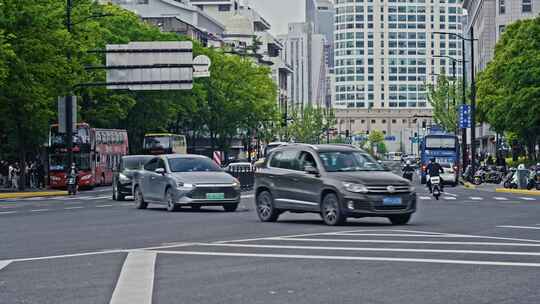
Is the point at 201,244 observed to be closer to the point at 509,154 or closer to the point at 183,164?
the point at 183,164

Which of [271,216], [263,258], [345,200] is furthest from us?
[271,216]

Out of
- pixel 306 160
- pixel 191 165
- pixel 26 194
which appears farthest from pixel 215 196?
pixel 26 194

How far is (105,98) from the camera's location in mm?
79062

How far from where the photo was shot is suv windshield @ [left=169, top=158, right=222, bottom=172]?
3359 cm

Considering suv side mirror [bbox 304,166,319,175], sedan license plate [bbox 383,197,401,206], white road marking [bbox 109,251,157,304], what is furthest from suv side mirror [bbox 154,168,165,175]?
white road marking [bbox 109,251,157,304]

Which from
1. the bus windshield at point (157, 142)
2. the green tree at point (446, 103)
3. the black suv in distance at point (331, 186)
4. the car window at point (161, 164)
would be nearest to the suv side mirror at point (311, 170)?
the black suv in distance at point (331, 186)

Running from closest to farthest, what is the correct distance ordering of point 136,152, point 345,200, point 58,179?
point 345,200, point 58,179, point 136,152

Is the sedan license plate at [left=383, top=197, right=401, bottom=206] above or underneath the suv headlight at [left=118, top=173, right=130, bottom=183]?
above

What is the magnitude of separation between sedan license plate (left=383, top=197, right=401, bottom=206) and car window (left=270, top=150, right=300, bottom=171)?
8.32 ft

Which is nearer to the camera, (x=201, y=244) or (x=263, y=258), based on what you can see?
(x=263, y=258)

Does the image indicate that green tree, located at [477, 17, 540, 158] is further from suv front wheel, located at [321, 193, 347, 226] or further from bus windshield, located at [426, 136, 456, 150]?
suv front wheel, located at [321, 193, 347, 226]

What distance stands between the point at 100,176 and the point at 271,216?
48808 mm

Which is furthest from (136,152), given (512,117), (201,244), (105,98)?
(201,244)

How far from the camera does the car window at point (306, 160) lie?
26.0m
